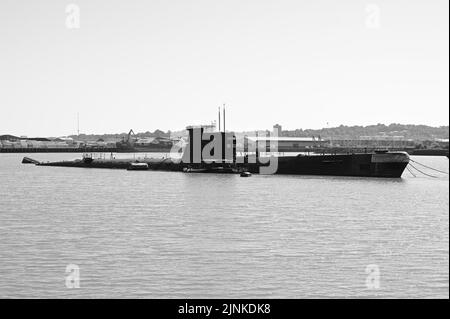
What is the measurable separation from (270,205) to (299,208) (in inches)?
142

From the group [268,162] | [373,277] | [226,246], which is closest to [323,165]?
[268,162]

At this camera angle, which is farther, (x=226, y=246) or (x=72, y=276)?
(x=226, y=246)

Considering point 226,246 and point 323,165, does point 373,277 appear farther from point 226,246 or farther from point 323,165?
point 323,165

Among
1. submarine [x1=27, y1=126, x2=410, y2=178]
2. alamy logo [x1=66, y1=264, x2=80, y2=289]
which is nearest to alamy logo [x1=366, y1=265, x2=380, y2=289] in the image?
alamy logo [x1=66, y1=264, x2=80, y2=289]

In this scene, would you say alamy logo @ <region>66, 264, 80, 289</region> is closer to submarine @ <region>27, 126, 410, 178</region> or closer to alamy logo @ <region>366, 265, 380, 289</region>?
alamy logo @ <region>366, 265, 380, 289</region>

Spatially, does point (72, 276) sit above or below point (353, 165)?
below

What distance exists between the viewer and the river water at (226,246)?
84.8 ft

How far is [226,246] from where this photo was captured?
35.4 meters

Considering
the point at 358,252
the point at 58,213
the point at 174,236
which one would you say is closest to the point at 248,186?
the point at 58,213

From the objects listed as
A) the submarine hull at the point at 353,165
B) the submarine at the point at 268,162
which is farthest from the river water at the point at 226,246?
the submarine at the point at 268,162

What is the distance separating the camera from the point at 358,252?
3397 centimetres

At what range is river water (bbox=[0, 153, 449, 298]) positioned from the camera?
84.8 ft

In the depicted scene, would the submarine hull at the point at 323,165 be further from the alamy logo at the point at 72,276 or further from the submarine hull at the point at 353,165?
the alamy logo at the point at 72,276

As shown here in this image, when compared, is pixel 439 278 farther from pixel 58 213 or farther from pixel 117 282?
pixel 58 213
